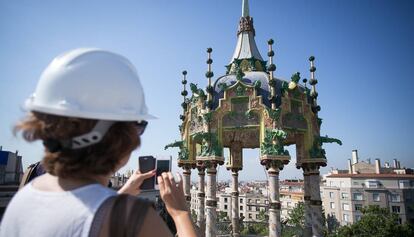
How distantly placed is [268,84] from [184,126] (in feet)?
16.3

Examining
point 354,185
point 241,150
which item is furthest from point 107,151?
point 354,185

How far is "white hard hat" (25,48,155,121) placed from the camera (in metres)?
1.48

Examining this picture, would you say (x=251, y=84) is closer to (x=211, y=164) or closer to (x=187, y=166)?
(x=211, y=164)

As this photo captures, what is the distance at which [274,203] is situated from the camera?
11336mm

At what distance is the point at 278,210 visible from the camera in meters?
11.3

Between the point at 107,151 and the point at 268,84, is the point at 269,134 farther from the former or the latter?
the point at 107,151

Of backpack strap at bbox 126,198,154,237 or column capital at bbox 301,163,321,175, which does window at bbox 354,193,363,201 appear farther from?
backpack strap at bbox 126,198,154,237

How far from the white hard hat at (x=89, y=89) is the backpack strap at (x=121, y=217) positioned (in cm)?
44

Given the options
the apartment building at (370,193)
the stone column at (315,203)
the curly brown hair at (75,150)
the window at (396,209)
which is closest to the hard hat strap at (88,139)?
the curly brown hair at (75,150)

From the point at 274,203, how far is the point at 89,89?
36.0 feet

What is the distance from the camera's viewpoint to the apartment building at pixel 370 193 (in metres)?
50.0

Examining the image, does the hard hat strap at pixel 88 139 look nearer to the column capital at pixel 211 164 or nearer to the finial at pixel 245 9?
the column capital at pixel 211 164

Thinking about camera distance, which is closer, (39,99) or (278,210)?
(39,99)

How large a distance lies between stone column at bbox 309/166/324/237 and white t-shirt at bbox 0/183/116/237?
13157mm
